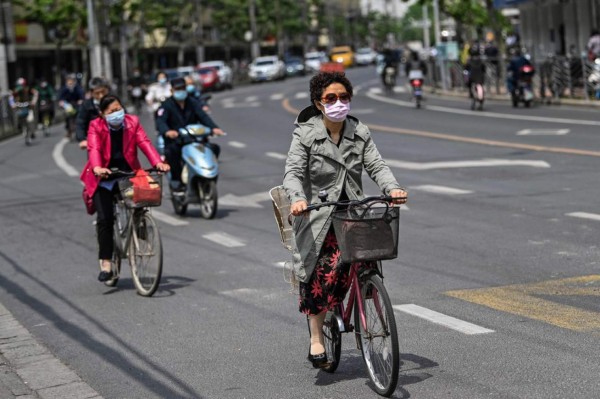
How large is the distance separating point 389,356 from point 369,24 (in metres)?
191

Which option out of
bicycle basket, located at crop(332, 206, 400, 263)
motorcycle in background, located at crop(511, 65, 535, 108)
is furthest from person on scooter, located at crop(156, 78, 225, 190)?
motorcycle in background, located at crop(511, 65, 535, 108)

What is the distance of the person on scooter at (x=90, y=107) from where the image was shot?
41.7ft

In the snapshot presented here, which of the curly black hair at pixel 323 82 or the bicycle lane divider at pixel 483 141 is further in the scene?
the bicycle lane divider at pixel 483 141

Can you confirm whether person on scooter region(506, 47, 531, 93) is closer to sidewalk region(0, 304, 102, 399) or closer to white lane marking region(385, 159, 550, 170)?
white lane marking region(385, 159, 550, 170)

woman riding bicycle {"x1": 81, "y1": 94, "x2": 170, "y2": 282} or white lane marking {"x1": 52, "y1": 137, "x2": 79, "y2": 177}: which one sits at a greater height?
woman riding bicycle {"x1": 81, "y1": 94, "x2": 170, "y2": 282}

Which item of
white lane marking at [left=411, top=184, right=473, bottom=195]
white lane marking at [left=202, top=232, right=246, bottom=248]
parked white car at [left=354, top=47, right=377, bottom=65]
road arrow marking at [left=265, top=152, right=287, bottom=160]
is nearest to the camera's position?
white lane marking at [left=202, top=232, right=246, bottom=248]

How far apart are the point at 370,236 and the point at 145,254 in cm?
460

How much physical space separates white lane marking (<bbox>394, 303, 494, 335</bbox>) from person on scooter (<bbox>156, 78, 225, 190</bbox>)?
7.14 metres

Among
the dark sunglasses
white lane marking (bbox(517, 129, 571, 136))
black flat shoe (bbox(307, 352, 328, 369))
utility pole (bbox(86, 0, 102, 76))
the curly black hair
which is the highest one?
utility pole (bbox(86, 0, 102, 76))

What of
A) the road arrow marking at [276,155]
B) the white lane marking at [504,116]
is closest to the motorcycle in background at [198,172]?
the road arrow marking at [276,155]

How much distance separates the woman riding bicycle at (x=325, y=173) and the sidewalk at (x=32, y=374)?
1341mm

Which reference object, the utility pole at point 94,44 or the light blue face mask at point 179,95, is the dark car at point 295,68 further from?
the light blue face mask at point 179,95

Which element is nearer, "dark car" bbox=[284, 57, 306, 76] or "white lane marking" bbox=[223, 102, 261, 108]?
"white lane marking" bbox=[223, 102, 261, 108]

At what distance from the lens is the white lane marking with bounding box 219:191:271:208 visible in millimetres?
17141
